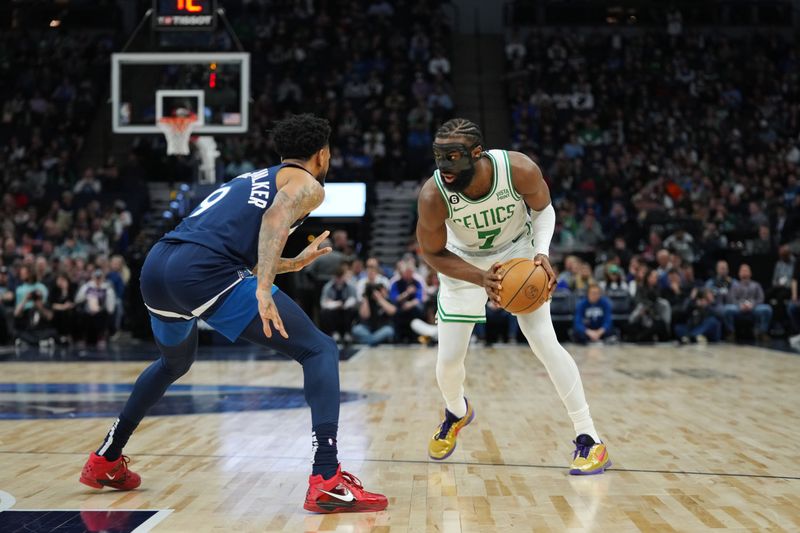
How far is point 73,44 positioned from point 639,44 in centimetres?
1413

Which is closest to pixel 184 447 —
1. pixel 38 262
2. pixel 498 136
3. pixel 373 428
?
pixel 373 428

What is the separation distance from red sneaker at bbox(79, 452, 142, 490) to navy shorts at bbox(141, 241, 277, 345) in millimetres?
790

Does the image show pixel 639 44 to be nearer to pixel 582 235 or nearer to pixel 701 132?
pixel 701 132

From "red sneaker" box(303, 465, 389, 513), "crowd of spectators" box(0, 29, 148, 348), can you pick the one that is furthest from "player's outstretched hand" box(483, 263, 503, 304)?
"crowd of spectators" box(0, 29, 148, 348)

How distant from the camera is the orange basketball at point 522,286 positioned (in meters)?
4.98

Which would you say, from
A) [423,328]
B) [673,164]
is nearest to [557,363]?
[423,328]

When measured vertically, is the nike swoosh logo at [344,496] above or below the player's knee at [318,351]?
below

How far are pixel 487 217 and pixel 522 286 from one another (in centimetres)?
47

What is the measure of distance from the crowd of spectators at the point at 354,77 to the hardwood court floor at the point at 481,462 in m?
12.0

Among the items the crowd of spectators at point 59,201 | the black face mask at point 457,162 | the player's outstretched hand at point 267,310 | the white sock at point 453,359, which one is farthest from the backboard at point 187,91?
the player's outstretched hand at point 267,310

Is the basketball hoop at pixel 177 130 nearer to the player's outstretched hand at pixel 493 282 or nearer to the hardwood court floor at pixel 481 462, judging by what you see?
the hardwood court floor at pixel 481 462

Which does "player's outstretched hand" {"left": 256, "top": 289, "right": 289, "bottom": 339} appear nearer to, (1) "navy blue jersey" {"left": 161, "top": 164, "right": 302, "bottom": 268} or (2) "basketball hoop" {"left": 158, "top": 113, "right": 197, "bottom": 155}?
(1) "navy blue jersey" {"left": 161, "top": 164, "right": 302, "bottom": 268}

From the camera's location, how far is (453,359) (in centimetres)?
552

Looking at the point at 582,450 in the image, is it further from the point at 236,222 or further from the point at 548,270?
the point at 236,222
